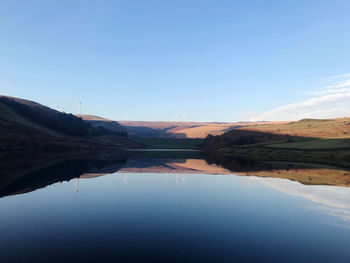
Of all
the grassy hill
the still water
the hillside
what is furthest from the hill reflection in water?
the hillside

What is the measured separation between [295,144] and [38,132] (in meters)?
139

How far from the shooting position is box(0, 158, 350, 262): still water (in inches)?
451

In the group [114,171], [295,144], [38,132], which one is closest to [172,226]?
[114,171]

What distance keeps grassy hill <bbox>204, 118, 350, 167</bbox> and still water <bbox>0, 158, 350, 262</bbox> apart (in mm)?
53352

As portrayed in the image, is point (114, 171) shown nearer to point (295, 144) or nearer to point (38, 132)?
point (295, 144)

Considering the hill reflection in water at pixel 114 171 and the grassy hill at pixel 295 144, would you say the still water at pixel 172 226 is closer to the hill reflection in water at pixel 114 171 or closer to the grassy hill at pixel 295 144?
the hill reflection in water at pixel 114 171

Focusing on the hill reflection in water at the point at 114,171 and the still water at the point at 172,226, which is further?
the hill reflection in water at the point at 114,171

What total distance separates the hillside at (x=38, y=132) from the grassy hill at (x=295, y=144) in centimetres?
9006

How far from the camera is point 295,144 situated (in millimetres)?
92125

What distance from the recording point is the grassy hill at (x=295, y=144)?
240ft

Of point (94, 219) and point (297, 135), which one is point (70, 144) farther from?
point (297, 135)

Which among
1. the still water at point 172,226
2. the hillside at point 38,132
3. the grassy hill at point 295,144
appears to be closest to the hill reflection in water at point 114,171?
the still water at point 172,226

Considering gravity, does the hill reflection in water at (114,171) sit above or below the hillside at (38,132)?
below

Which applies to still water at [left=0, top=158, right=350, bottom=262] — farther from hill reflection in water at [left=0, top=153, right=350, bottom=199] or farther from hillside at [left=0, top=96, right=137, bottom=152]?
hillside at [left=0, top=96, right=137, bottom=152]
